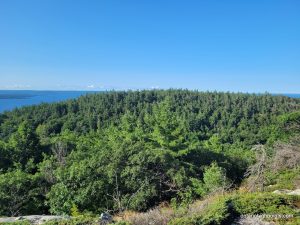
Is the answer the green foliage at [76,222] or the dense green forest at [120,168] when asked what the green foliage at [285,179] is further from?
the green foliage at [76,222]

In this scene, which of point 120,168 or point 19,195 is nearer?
point 19,195

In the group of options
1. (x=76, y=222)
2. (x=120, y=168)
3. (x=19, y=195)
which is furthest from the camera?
(x=120, y=168)

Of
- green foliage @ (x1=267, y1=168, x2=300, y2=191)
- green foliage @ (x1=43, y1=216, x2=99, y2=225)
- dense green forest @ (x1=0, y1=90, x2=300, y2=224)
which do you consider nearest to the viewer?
green foliage @ (x1=43, y1=216, x2=99, y2=225)

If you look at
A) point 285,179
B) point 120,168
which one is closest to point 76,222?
point 120,168

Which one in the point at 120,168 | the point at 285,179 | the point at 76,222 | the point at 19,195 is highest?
the point at 76,222

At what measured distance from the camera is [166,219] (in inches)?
330

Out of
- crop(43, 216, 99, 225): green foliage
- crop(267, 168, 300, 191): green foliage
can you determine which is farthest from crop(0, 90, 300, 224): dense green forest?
crop(43, 216, 99, 225): green foliage

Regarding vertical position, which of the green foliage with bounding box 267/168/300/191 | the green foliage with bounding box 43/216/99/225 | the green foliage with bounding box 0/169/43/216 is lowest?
the green foliage with bounding box 0/169/43/216

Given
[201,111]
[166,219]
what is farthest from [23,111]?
[166,219]

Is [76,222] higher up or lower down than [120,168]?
higher up

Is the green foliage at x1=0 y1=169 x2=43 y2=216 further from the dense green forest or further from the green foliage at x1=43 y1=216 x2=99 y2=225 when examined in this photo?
the green foliage at x1=43 y1=216 x2=99 y2=225

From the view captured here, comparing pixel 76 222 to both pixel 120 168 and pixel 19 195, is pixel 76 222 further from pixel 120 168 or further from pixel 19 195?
pixel 19 195

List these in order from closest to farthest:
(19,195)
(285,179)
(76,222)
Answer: (76,222)
(19,195)
(285,179)

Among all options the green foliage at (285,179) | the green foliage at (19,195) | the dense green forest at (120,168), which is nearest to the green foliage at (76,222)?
the dense green forest at (120,168)
